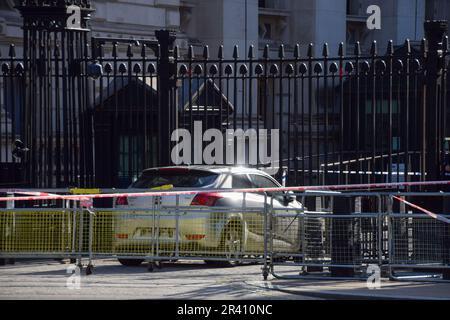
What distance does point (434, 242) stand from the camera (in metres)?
15.0

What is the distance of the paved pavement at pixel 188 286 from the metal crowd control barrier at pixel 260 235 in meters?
0.23

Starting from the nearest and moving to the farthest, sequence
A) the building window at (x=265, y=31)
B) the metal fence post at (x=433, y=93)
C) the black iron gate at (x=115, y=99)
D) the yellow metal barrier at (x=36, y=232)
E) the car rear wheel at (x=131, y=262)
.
A: 1. the yellow metal barrier at (x=36, y=232)
2. the metal fence post at (x=433, y=93)
3. the car rear wheel at (x=131, y=262)
4. the black iron gate at (x=115, y=99)
5. the building window at (x=265, y=31)

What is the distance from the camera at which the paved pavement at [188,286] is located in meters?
13.8

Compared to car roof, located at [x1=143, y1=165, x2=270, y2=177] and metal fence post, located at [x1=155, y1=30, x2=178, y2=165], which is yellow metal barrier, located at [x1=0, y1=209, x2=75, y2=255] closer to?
car roof, located at [x1=143, y1=165, x2=270, y2=177]

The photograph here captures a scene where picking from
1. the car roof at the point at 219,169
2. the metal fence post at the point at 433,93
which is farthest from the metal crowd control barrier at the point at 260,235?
the metal fence post at the point at 433,93

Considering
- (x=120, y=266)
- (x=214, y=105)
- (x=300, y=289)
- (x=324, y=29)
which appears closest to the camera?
(x=300, y=289)

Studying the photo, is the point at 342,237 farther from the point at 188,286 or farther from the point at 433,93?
the point at 433,93

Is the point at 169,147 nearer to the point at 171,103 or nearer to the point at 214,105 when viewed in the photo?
the point at 171,103

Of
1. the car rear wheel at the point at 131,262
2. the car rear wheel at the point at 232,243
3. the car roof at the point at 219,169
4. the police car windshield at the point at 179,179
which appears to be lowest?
the car rear wheel at the point at 131,262

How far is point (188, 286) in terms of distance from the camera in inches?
582

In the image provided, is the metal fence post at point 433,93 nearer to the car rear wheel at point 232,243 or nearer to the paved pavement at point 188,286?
the paved pavement at point 188,286
